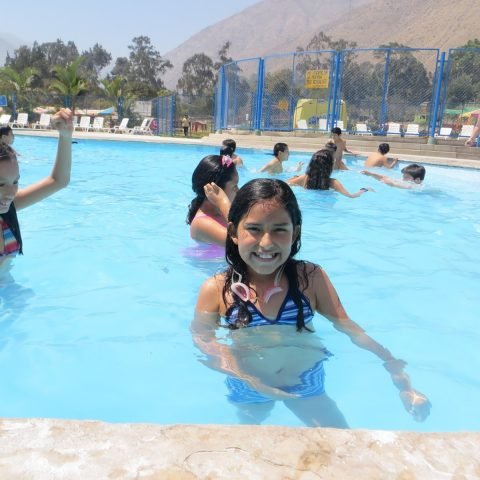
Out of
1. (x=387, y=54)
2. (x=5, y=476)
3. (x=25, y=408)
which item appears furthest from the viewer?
(x=387, y=54)

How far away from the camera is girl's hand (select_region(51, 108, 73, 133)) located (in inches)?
115

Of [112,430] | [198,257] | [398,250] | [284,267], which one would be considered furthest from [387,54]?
[112,430]

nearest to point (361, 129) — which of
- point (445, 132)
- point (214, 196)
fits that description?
point (445, 132)

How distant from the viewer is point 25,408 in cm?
254

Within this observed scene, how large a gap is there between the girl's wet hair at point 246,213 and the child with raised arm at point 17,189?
50.2 inches

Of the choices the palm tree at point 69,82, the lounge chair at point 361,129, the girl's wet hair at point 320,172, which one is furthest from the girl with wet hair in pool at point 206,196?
the palm tree at point 69,82

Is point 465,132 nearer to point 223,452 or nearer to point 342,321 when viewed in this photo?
point 342,321

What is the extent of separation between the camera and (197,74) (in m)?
73.3

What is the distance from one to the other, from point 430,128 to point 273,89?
20.6 feet

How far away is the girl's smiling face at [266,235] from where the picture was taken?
214 cm

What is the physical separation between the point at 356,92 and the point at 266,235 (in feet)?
62.0

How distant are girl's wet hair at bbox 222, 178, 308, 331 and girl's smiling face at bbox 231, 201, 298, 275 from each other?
0.02 meters

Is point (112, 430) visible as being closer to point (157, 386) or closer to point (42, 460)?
point (42, 460)

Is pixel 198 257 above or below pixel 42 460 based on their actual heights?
below
